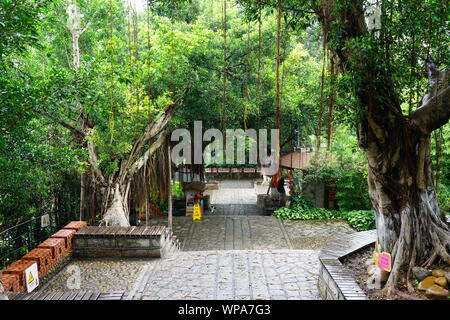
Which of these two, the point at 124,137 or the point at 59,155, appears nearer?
the point at 59,155

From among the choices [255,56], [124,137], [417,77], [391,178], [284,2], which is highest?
[255,56]

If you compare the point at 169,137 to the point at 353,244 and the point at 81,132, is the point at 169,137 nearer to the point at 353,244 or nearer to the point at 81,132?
the point at 81,132

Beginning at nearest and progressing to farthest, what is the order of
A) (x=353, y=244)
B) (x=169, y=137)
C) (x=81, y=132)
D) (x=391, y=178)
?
(x=391, y=178) < (x=353, y=244) < (x=81, y=132) < (x=169, y=137)

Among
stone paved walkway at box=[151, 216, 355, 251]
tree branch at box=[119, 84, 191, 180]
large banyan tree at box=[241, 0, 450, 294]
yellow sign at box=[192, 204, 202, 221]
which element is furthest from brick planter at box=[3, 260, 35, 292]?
yellow sign at box=[192, 204, 202, 221]

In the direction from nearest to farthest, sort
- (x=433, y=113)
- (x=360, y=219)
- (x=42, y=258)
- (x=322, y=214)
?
(x=433, y=113)
(x=42, y=258)
(x=360, y=219)
(x=322, y=214)

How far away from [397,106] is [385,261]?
6.64 ft

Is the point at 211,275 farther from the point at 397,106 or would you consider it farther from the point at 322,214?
the point at 322,214

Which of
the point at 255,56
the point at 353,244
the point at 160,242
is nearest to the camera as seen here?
the point at 353,244

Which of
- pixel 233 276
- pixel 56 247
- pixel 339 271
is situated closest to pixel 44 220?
pixel 56 247

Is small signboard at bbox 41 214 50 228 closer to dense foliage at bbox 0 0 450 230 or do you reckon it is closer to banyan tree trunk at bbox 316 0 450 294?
dense foliage at bbox 0 0 450 230

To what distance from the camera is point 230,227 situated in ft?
37.5

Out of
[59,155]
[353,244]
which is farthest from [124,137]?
[353,244]

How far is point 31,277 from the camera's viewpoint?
16.6 feet

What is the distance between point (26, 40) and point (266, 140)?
35.2 feet
